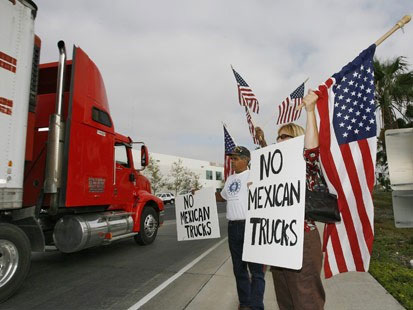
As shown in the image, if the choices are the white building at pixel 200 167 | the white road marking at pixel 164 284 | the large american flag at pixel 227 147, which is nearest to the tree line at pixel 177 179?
the white building at pixel 200 167

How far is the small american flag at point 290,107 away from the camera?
28.4ft

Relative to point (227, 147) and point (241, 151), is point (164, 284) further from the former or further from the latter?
point (227, 147)

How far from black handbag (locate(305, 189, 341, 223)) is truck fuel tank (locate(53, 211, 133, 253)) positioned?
16.4 feet

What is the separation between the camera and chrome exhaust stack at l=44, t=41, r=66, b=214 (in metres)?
5.71

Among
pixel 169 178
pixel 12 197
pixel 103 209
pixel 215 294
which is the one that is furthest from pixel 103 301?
pixel 169 178

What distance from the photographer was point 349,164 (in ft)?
10.00

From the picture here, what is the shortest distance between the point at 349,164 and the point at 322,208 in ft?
2.28

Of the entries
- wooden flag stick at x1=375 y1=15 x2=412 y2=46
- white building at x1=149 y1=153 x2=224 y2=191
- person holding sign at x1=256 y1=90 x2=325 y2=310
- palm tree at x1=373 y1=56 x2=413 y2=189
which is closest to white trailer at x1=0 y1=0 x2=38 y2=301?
person holding sign at x1=256 y1=90 x2=325 y2=310

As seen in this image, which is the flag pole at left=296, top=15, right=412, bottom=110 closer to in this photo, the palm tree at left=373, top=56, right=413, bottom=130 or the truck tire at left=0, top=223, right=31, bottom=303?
the truck tire at left=0, top=223, right=31, bottom=303

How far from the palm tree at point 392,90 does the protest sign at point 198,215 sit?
11.2 meters

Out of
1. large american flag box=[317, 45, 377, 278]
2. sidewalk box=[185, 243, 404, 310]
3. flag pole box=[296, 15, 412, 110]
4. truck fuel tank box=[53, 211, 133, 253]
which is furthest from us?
truck fuel tank box=[53, 211, 133, 253]

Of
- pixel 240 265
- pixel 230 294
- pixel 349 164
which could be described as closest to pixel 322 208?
pixel 349 164

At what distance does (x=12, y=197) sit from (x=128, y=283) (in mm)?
2277

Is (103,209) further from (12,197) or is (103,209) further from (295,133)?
(295,133)
